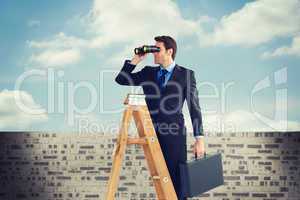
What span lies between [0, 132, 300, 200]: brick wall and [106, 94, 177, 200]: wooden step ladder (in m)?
1.72

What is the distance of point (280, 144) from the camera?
611 cm

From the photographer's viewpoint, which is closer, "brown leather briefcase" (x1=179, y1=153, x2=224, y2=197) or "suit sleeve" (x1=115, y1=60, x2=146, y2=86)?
"brown leather briefcase" (x1=179, y1=153, x2=224, y2=197)

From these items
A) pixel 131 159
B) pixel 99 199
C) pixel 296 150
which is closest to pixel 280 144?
pixel 296 150

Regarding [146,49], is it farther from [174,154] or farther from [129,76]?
[174,154]

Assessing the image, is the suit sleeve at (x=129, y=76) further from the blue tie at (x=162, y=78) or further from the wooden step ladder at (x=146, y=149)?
the wooden step ladder at (x=146, y=149)

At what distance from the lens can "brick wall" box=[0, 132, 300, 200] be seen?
19.8 ft

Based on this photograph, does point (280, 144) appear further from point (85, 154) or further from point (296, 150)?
point (85, 154)

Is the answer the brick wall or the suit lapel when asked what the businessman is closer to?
the suit lapel

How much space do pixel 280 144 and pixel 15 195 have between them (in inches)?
120

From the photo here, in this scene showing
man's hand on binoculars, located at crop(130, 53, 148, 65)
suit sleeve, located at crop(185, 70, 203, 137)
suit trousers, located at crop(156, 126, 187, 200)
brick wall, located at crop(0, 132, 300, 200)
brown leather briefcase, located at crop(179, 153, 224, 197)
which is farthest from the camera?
brick wall, located at crop(0, 132, 300, 200)

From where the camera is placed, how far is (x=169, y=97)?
174 inches

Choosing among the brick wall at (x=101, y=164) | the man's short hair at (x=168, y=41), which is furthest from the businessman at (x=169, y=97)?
the brick wall at (x=101, y=164)

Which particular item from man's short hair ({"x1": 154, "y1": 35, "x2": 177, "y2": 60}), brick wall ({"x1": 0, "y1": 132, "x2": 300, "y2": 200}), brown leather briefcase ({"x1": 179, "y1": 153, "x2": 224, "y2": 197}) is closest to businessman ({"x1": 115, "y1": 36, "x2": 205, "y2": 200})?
man's short hair ({"x1": 154, "y1": 35, "x2": 177, "y2": 60})

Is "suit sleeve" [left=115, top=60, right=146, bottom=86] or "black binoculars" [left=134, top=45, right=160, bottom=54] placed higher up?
"black binoculars" [left=134, top=45, right=160, bottom=54]
